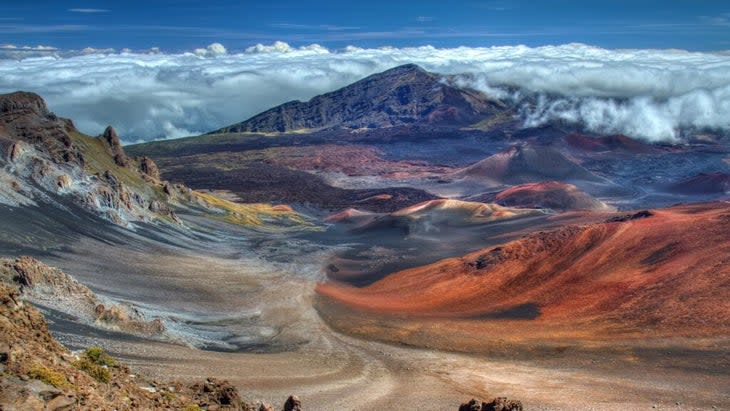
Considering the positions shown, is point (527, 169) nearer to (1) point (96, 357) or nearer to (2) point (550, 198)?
(2) point (550, 198)

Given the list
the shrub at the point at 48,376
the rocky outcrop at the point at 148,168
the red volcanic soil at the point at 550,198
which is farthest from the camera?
the red volcanic soil at the point at 550,198

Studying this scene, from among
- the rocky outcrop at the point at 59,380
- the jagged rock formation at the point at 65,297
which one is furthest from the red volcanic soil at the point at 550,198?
the rocky outcrop at the point at 59,380

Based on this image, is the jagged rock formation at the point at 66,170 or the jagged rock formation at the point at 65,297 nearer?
the jagged rock formation at the point at 65,297

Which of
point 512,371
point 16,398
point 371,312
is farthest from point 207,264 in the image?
point 16,398

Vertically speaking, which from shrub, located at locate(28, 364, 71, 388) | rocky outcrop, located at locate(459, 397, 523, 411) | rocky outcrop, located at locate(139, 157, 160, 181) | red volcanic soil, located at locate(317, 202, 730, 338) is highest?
rocky outcrop, located at locate(139, 157, 160, 181)

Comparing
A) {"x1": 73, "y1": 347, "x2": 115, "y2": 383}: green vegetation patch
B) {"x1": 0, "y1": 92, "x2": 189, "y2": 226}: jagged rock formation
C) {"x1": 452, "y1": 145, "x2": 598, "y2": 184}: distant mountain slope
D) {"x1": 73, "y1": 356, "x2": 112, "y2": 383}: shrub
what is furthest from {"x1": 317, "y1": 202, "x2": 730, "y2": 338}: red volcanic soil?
{"x1": 452, "y1": 145, "x2": 598, "y2": 184}: distant mountain slope

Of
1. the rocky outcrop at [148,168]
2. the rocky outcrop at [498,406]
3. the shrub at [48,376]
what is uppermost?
the rocky outcrop at [148,168]

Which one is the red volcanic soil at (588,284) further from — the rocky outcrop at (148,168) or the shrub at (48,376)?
the rocky outcrop at (148,168)

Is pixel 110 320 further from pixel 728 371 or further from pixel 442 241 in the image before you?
pixel 442 241

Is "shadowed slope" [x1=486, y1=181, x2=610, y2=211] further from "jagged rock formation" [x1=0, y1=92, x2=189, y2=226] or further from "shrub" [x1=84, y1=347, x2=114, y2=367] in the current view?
"shrub" [x1=84, y1=347, x2=114, y2=367]
